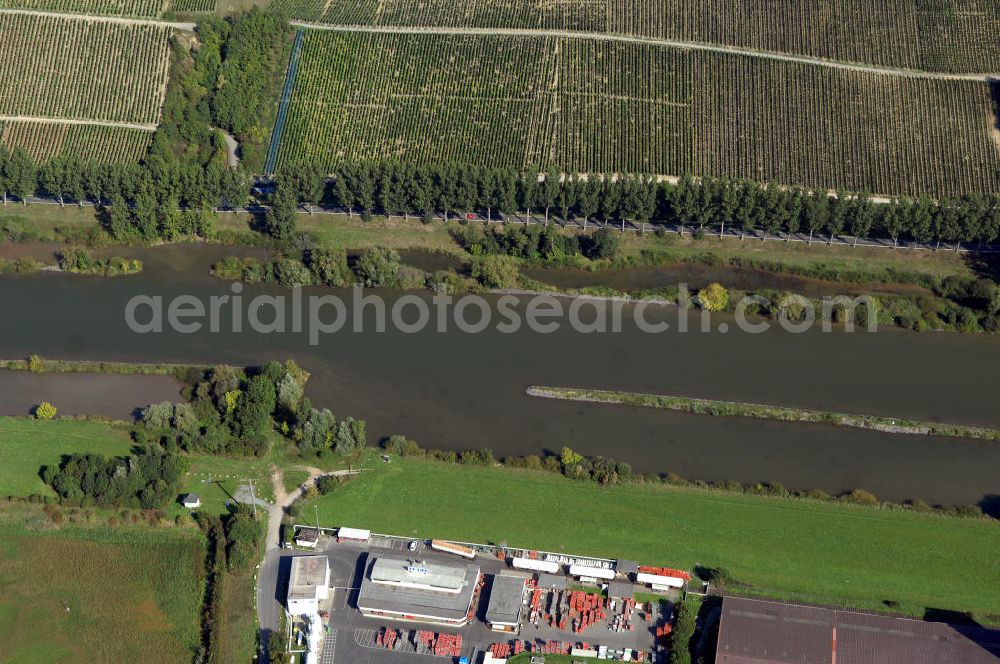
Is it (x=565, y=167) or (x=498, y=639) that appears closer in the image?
(x=498, y=639)

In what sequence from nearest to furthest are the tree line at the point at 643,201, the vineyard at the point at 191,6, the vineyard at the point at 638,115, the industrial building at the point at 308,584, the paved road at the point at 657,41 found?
the industrial building at the point at 308,584 < the tree line at the point at 643,201 < the vineyard at the point at 638,115 < the paved road at the point at 657,41 < the vineyard at the point at 191,6

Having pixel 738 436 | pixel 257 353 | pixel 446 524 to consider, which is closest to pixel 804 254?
pixel 738 436

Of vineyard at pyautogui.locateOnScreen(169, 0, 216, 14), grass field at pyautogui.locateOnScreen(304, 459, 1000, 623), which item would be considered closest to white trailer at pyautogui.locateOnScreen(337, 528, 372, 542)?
grass field at pyautogui.locateOnScreen(304, 459, 1000, 623)

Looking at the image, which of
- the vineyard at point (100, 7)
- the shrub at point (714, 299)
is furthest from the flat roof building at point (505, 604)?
the vineyard at point (100, 7)

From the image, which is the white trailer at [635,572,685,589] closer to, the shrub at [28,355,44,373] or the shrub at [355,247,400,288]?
the shrub at [355,247,400,288]

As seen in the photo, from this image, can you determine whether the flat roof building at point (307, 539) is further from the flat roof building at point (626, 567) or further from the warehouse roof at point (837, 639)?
the warehouse roof at point (837, 639)

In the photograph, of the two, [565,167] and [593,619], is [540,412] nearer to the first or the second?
[593,619]

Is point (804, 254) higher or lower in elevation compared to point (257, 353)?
higher
